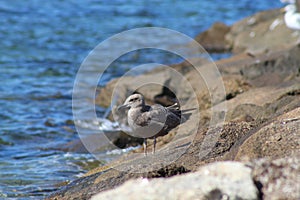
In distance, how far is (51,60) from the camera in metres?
14.4

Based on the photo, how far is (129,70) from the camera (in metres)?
13.4

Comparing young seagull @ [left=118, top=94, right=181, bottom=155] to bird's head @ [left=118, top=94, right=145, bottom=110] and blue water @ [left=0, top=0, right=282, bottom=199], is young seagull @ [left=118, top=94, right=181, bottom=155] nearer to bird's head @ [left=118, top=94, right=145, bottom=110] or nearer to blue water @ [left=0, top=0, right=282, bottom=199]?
bird's head @ [left=118, top=94, right=145, bottom=110]

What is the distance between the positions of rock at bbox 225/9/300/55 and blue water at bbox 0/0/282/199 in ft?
6.04

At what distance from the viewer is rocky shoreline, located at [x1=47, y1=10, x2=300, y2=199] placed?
3.27 metres

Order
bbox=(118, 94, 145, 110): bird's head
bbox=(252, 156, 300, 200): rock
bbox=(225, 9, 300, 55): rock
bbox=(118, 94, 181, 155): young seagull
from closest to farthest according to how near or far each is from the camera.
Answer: bbox=(252, 156, 300, 200): rock → bbox=(118, 94, 181, 155): young seagull → bbox=(118, 94, 145, 110): bird's head → bbox=(225, 9, 300, 55): rock

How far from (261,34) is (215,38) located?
1.76 m

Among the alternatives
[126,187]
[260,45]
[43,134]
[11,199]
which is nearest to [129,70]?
[260,45]

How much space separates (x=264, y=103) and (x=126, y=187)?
4028mm

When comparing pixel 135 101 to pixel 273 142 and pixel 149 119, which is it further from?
pixel 273 142

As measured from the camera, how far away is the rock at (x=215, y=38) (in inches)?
→ 611

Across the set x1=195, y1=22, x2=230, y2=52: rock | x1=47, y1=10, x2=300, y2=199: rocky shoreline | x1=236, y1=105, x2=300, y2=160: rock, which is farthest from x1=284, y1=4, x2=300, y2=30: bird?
x1=236, y1=105, x2=300, y2=160: rock

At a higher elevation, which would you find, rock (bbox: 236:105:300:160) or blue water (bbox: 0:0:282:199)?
blue water (bbox: 0:0:282:199)

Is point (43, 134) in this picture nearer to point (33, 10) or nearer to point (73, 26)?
point (73, 26)

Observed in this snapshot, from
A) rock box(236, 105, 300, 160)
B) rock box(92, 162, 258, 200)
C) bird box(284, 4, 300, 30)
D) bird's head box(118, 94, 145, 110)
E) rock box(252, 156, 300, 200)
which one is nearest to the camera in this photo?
rock box(92, 162, 258, 200)
